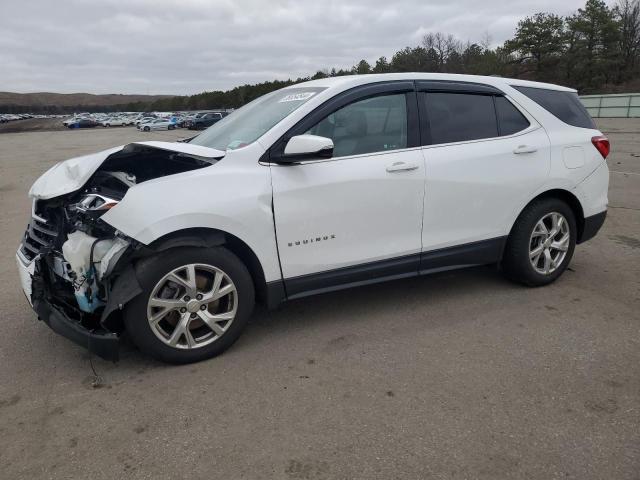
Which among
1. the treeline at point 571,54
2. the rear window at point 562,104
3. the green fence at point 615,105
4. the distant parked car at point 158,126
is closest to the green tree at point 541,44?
the treeline at point 571,54

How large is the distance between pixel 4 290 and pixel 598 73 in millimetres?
62698

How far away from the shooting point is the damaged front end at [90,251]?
119 inches

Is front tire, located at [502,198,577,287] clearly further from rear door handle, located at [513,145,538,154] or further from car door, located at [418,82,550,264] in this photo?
rear door handle, located at [513,145,538,154]

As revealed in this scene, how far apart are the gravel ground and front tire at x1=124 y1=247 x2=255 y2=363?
0.15m

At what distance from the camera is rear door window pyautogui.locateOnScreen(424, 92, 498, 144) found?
3.90 metres

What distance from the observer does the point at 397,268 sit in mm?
3805

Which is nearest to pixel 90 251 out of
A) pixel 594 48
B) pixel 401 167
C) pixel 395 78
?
pixel 401 167

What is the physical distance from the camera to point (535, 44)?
60.8 metres

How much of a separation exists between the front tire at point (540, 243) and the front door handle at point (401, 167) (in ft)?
3.95

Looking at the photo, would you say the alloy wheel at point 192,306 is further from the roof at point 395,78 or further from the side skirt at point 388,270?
the roof at point 395,78

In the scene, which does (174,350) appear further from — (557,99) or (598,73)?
(598,73)

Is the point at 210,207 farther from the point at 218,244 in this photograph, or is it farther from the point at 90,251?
the point at 90,251

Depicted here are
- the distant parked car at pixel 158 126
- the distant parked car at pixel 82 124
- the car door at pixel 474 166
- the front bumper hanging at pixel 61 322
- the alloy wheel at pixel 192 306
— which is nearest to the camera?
the front bumper hanging at pixel 61 322

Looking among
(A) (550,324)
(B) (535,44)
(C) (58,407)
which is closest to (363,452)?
(C) (58,407)
